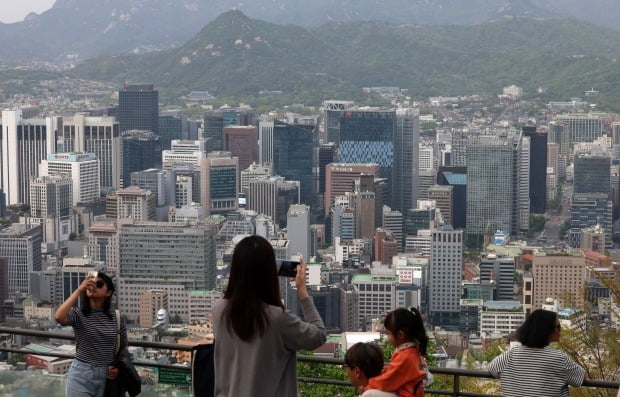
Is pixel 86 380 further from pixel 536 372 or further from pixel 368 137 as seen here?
pixel 368 137

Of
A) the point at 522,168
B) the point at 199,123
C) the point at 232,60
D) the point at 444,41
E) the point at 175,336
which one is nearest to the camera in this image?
the point at 175,336

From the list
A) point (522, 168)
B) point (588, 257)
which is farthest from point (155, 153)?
point (588, 257)

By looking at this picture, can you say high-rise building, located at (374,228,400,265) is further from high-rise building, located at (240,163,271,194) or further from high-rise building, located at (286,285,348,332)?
high-rise building, located at (240,163,271,194)

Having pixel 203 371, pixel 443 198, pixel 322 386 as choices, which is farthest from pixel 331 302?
pixel 203 371

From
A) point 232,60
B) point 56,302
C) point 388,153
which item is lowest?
point 56,302

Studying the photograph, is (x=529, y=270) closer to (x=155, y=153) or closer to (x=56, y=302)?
(x=56, y=302)

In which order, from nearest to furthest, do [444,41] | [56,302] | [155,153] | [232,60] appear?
[56,302] < [155,153] < [232,60] < [444,41]
